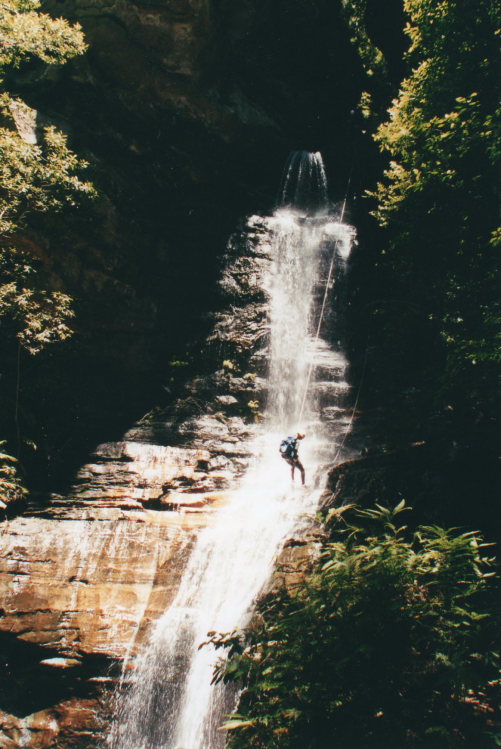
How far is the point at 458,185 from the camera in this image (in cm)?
895

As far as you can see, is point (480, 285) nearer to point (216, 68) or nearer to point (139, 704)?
point (139, 704)

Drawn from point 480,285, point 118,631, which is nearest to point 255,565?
point 118,631

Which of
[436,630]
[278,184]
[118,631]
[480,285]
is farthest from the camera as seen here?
[278,184]

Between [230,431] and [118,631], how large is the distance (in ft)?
22.0

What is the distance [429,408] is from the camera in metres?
11.1

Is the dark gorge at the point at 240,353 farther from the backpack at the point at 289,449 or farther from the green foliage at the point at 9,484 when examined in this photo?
the backpack at the point at 289,449

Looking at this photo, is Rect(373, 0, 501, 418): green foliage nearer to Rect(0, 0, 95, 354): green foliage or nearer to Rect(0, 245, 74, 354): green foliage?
Rect(0, 0, 95, 354): green foliage

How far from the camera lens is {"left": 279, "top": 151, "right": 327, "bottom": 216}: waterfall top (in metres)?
19.4

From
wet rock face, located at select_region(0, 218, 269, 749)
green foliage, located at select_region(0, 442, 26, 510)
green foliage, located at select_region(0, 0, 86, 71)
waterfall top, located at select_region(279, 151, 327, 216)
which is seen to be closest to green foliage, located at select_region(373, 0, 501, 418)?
wet rock face, located at select_region(0, 218, 269, 749)

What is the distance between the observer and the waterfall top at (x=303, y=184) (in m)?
19.4

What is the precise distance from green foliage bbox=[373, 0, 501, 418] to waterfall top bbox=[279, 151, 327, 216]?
27.5ft

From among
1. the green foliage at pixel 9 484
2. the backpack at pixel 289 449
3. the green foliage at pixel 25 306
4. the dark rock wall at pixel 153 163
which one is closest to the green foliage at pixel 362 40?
the dark rock wall at pixel 153 163

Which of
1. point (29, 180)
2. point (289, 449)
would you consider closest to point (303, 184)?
point (29, 180)

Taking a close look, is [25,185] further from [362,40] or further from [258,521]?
[362,40]
